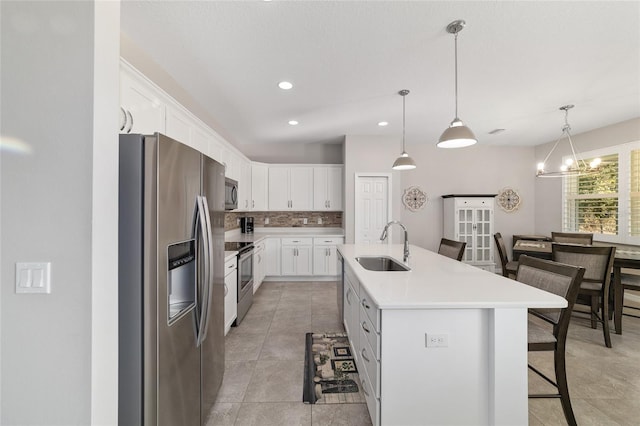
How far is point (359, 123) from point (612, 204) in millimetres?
4279

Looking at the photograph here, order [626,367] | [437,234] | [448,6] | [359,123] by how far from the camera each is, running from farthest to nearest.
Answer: [437,234] → [359,123] → [626,367] → [448,6]

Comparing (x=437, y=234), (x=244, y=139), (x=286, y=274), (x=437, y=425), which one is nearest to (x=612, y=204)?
(x=437, y=234)

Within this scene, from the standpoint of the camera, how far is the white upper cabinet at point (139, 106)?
173 cm

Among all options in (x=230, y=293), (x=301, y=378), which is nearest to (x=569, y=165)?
(x=301, y=378)

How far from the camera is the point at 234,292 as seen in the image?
2941 millimetres

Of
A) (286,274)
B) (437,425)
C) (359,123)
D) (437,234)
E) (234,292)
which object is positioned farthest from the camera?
(437,234)

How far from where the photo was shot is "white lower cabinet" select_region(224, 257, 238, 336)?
2676 millimetres

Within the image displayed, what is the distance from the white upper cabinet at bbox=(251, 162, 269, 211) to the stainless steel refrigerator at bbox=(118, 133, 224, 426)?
372 centimetres

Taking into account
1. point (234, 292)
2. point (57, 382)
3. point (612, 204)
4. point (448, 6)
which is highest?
point (448, 6)

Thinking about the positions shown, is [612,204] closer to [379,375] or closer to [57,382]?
[379,375]

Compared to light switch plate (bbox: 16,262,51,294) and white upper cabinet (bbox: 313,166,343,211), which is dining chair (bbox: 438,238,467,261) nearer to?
white upper cabinet (bbox: 313,166,343,211)

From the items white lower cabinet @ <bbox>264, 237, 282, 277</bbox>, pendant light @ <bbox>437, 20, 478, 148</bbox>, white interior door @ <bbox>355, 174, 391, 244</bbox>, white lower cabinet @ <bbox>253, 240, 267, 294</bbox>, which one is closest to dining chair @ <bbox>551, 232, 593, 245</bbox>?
white interior door @ <bbox>355, 174, 391, 244</bbox>

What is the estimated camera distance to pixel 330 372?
2141 millimetres

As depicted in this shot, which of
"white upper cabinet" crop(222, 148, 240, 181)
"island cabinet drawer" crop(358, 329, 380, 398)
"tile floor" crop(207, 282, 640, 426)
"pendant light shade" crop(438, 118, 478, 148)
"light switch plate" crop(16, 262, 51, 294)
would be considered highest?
"white upper cabinet" crop(222, 148, 240, 181)
